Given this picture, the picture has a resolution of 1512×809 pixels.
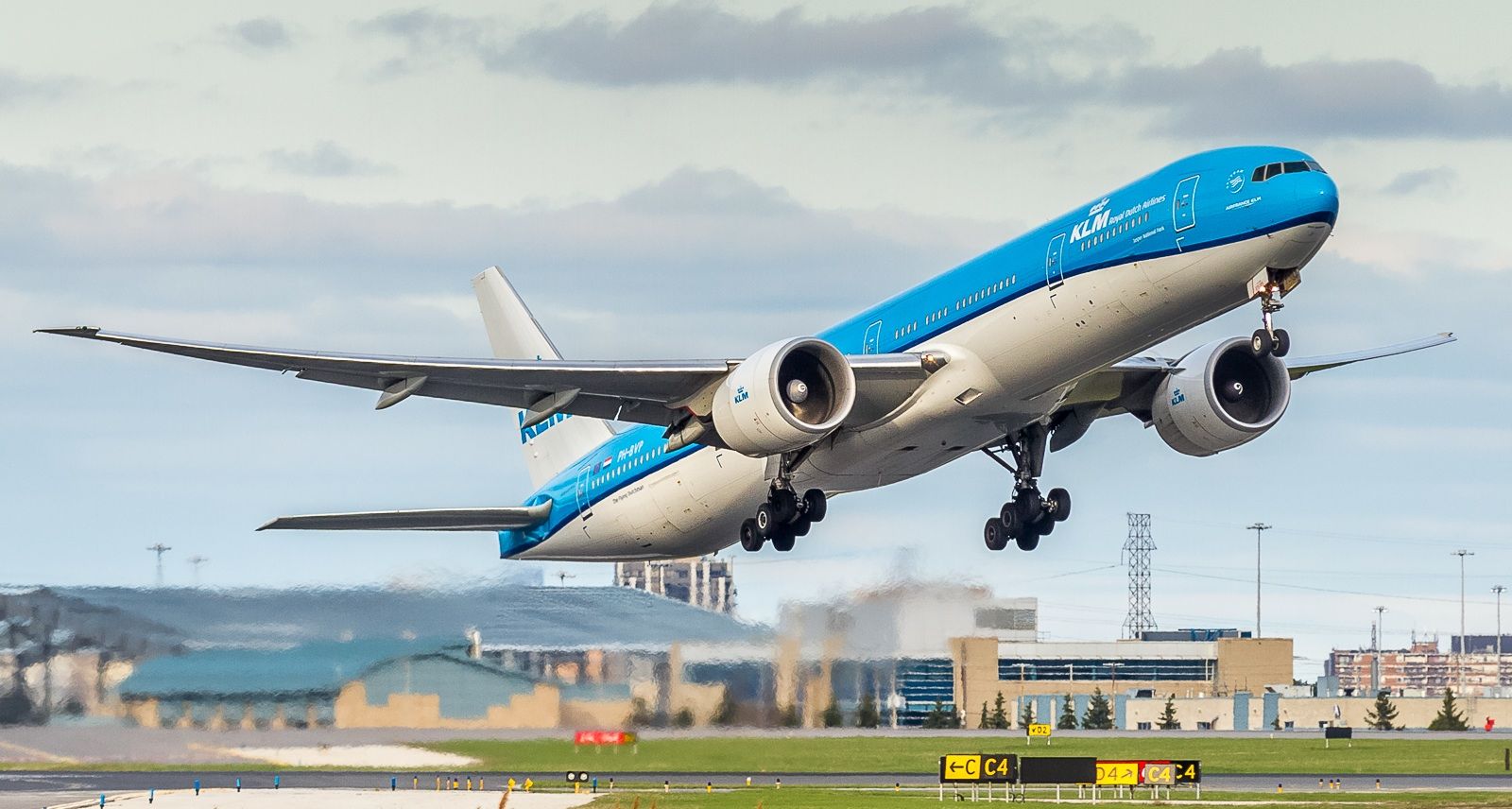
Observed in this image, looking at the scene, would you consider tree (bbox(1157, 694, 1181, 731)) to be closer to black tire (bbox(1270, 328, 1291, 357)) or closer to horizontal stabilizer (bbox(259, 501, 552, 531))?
horizontal stabilizer (bbox(259, 501, 552, 531))

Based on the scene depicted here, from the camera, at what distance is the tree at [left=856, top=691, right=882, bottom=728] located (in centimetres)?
4875

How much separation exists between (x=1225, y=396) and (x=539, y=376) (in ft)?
45.0

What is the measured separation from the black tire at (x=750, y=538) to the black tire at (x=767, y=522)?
12 cm

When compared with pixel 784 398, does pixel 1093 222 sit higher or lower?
higher

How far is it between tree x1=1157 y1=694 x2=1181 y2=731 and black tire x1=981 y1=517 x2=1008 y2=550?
201 feet

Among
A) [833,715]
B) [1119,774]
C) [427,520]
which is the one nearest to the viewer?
[427,520]

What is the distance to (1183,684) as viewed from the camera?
126 metres

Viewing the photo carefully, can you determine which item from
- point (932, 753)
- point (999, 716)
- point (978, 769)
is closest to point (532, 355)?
point (978, 769)

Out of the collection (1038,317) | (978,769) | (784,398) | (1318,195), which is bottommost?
(978,769)

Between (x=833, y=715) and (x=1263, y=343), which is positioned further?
(x=833, y=715)

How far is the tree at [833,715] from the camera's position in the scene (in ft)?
157

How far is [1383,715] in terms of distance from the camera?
9875 centimetres

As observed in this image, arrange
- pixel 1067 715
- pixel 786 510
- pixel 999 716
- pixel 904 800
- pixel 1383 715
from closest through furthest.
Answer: pixel 786 510
pixel 904 800
pixel 999 716
pixel 1067 715
pixel 1383 715

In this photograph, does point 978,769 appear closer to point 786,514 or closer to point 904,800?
point 904,800
